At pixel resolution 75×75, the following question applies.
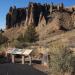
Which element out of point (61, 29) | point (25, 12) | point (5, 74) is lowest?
point (5, 74)

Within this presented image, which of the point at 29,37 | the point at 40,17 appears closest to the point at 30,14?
the point at 40,17

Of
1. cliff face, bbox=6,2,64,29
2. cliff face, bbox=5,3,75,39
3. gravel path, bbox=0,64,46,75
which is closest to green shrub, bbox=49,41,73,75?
gravel path, bbox=0,64,46,75

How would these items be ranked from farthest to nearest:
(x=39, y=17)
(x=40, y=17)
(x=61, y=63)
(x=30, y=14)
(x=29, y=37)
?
1. (x=30, y=14)
2. (x=39, y=17)
3. (x=40, y=17)
4. (x=29, y=37)
5. (x=61, y=63)

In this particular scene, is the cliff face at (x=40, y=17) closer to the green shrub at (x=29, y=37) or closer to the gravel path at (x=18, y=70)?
the green shrub at (x=29, y=37)

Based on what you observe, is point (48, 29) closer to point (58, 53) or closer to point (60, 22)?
point (60, 22)

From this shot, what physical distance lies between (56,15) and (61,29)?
20.1 m

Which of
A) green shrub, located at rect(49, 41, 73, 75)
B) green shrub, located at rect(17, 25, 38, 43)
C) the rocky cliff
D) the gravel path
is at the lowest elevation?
the gravel path

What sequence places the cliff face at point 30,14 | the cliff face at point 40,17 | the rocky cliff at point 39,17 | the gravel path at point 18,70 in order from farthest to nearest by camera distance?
1. the cliff face at point 30,14
2. the rocky cliff at point 39,17
3. the cliff face at point 40,17
4. the gravel path at point 18,70

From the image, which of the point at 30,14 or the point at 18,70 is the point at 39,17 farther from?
the point at 18,70

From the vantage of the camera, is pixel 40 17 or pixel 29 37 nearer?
pixel 29 37

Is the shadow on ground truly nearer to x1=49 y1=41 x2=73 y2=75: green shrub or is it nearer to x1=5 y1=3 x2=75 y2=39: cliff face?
x1=49 y1=41 x2=73 y2=75: green shrub

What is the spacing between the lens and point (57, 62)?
28.9m

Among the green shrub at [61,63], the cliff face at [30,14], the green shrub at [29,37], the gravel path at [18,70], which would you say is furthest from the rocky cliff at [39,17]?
the green shrub at [61,63]

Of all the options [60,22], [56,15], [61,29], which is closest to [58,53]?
[61,29]
